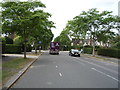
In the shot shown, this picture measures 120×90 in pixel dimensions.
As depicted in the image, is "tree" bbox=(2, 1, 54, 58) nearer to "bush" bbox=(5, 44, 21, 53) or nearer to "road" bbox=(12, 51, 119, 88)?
"road" bbox=(12, 51, 119, 88)

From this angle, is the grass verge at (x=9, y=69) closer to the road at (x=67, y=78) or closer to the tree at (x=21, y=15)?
the road at (x=67, y=78)

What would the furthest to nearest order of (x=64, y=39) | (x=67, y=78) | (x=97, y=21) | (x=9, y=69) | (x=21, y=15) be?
(x=64, y=39) < (x=97, y=21) < (x=21, y=15) < (x=9, y=69) < (x=67, y=78)

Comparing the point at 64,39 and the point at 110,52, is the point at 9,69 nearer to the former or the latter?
the point at 110,52

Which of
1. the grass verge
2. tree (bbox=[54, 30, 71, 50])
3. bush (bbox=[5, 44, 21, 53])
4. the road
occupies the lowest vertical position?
the road

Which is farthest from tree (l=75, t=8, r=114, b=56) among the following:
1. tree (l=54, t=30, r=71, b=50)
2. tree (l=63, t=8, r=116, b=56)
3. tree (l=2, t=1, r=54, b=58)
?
tree (l=54, t=30, r=71, b=50)

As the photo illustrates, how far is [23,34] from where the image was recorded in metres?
26.6

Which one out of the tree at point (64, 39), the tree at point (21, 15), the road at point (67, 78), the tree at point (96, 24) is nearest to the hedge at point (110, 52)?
the tree at point (96, 24)

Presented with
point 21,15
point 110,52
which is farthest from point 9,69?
point 110,52

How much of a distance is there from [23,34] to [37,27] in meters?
2.59

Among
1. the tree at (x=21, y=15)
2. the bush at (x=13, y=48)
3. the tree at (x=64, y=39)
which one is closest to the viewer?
the tree at (x=21, y=15)

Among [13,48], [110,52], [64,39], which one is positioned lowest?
[110,52]

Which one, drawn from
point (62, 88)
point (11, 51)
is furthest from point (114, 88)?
point (11, 51)

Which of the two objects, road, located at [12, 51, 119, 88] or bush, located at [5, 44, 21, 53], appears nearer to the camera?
road, located at [12, 51, 119, 88]

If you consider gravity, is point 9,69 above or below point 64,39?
below
